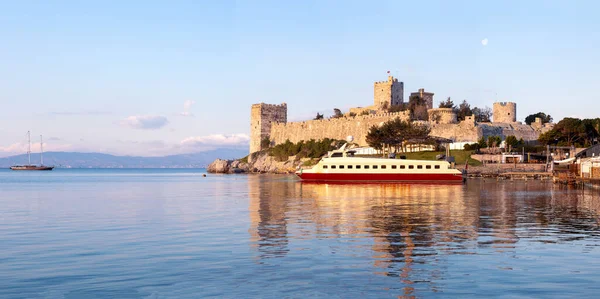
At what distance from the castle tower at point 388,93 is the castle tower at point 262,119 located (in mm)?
22098

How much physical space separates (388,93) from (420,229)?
339ft

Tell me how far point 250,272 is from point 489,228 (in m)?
10.7

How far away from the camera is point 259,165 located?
12650 centimetres

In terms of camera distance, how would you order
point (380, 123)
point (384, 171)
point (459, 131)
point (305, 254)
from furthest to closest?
point (380, 123) < point (459, 131) < point (384, 171) < point (305, 254)

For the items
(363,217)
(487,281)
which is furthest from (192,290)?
(363,217)

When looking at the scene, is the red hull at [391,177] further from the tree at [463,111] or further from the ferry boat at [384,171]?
the tree at [463,111]

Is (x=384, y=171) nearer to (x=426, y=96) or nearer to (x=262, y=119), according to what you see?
(x=426, y=96)

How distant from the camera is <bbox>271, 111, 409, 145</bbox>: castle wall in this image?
362 ft

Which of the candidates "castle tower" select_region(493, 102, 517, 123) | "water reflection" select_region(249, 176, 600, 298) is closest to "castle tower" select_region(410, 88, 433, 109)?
"castle tower" select_region(493, 102, 517, 123)

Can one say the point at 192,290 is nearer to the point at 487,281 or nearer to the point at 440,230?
the point at 487,281

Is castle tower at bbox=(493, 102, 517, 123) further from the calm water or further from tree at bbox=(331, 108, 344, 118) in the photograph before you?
the calm water

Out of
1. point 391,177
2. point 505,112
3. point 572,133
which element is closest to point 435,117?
point 505,112

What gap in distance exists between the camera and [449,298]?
11.9 m

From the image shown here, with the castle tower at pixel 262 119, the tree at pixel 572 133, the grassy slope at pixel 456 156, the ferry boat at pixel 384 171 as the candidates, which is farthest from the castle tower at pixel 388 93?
the ferry boat at pixel 384 171
